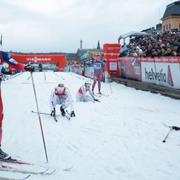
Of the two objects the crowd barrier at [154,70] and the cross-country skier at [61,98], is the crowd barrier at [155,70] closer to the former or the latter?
the crowd barrier at [154,70]

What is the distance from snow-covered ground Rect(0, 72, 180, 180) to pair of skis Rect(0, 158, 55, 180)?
16 cm

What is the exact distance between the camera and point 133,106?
1357 cm

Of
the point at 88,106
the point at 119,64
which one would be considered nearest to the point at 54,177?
the point at 88,106

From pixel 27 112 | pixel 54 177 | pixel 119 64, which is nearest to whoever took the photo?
pixel 54 177

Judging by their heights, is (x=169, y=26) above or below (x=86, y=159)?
above

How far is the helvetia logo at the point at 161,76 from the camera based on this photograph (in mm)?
→ 16484

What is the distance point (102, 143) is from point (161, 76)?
10848 mm

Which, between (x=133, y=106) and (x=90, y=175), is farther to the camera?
(x=133, y=106)

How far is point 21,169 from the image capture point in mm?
5645

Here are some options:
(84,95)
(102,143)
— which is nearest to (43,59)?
(84,95)

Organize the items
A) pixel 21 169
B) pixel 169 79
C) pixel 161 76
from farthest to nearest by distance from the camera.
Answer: pixel 161 76, pixel 169 79, pixel 21 169

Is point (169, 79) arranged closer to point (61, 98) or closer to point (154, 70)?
point (154, 70)

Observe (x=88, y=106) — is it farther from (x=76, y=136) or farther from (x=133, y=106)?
(x=76, y=136)

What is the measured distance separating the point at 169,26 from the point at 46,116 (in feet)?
170
